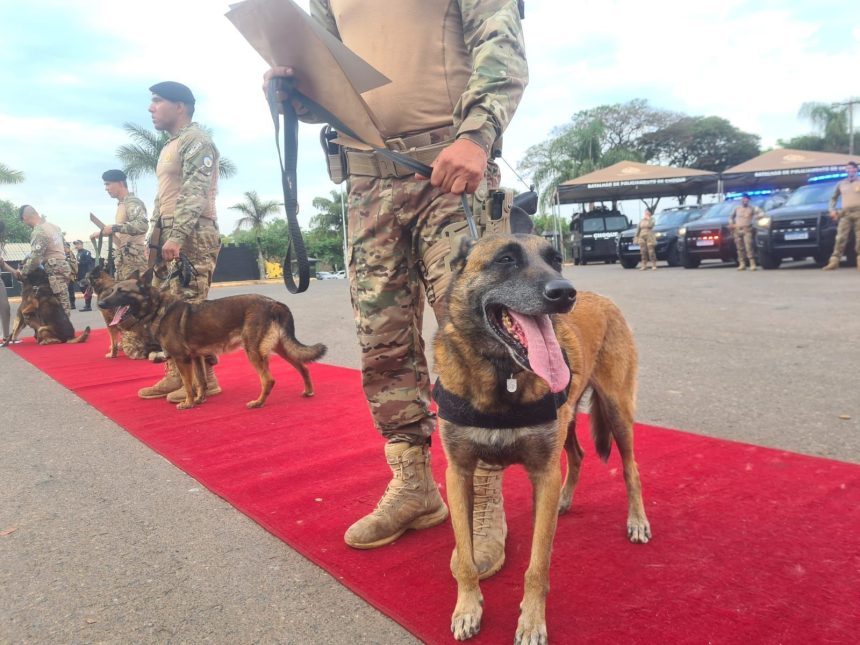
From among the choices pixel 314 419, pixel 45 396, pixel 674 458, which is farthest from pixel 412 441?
pixel 45 396

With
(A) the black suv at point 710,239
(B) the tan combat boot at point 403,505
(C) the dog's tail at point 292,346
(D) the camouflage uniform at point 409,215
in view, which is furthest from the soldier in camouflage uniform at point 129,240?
(A) the black suv at point 710,239

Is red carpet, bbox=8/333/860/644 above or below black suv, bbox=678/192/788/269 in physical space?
below

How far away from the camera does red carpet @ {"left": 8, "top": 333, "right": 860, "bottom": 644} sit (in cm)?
175

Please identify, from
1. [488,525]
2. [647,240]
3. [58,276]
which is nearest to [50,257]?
[58,276]

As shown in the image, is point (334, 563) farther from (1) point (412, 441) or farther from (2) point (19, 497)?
(2) point (19, 497)

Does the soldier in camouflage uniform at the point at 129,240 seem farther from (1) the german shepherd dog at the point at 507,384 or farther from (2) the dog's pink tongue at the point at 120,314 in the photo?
(1) the german shepherd dog at the point at 507,384

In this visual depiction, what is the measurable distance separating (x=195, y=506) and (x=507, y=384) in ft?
5.63

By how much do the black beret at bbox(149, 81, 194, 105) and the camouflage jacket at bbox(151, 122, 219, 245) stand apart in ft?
0.72

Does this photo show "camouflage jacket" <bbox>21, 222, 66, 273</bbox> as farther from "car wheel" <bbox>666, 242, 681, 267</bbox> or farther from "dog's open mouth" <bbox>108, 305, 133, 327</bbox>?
"car wheel" <bbox>666, 242, 681, 267</bbox>

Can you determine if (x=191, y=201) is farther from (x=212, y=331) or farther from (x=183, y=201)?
(x=212, y=331)

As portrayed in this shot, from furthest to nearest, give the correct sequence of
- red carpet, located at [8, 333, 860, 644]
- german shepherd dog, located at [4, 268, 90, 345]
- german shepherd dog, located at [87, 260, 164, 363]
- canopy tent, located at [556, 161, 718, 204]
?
canopy tent, located at [556, 161, 718, 204] < german shepherd dog, located at [4, 268, 90, 345] < german shepherd dog, located at [87, 260, 164, 363] < red carpet, located at [8, 333, 860, 644]

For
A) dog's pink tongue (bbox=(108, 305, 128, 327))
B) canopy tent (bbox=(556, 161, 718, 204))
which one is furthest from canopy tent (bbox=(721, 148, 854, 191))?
dog's pink tongue (bbox=(108, 305, 128, 327))

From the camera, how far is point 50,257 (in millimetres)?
9352

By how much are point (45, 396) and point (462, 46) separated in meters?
4.96
